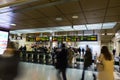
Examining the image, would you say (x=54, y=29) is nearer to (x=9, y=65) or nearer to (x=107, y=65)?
(x=107, y=65)

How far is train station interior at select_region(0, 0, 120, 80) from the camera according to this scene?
4520 mm

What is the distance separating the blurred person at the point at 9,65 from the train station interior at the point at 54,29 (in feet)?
0.82

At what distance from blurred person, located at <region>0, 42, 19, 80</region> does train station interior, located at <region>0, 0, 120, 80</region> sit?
0.82 feet

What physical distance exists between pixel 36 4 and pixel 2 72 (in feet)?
7.87

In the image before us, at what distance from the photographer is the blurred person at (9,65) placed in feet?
9.31

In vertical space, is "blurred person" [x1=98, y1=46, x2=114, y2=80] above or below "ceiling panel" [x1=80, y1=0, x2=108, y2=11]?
below

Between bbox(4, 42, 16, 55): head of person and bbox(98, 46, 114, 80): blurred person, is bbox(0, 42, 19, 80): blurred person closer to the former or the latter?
bbox(4, 42, 16, 55): head of person

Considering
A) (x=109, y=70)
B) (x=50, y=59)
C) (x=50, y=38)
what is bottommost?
(x=50, y=59)

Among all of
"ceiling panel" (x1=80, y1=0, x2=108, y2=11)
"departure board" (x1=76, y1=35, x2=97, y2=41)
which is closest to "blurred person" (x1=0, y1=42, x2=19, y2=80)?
"ceiling panel" (x1=80, y1=0, x2=108, y2=11)

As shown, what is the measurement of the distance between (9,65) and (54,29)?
300 inches

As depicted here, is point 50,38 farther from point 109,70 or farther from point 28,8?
point 109,70

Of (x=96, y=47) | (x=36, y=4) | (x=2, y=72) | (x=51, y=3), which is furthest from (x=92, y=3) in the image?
(x=96, y=47)

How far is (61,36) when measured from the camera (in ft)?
44.3

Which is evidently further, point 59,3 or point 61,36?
point 61,36
